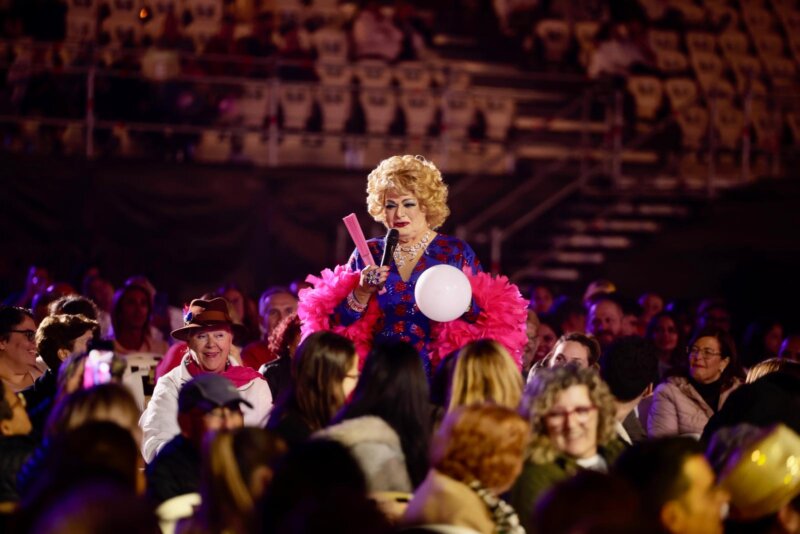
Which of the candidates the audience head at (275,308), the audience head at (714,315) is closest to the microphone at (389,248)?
the audience head at (275,308)

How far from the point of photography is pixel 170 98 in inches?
446

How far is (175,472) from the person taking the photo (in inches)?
155

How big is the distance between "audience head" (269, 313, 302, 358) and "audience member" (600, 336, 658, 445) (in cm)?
147

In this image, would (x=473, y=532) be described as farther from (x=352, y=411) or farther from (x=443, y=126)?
(x=443, y=126)

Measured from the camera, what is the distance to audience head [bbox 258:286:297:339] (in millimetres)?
7250

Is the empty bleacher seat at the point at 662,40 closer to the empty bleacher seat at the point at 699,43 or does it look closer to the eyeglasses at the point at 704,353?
the empty bleacher seat at the point at 699,43

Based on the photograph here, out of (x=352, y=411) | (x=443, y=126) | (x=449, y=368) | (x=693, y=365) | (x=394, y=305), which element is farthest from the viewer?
(x=443, y=126)

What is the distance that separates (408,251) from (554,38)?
969 centimetres

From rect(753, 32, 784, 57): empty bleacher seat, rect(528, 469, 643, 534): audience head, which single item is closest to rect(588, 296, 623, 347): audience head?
rect(528, 469, 643, 534): audience head

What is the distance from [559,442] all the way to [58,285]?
186 inches

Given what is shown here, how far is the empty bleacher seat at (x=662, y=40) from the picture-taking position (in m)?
14.6

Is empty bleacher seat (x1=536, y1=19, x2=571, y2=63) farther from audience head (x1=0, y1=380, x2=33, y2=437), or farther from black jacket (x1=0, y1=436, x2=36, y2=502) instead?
black jacket (x1=0, y1=436, x2=36, y2=502)

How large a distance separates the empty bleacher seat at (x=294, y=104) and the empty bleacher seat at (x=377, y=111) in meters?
0.59

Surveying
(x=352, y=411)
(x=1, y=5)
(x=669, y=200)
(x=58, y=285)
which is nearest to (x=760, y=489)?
(x=352, y=411)
